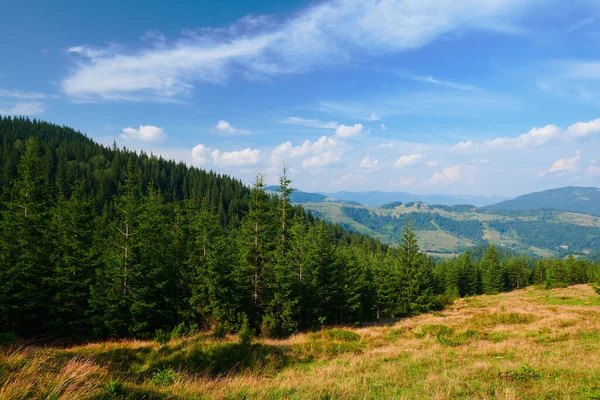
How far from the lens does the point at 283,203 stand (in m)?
30.8

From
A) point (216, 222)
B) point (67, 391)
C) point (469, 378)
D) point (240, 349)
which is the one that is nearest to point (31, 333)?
point (216, 222)

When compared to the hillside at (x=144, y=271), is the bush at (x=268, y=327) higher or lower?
lower

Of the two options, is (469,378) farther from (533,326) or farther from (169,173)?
(169,173)

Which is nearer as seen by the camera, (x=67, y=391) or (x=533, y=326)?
(x=67, y=391)

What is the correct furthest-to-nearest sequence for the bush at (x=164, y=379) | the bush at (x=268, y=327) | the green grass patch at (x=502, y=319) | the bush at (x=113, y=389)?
the bush at (x=268, y=327) → the green grass patch at (x=502, y=319) → the bush at (x=164, y=379) → the bush at (x=113, y=389)

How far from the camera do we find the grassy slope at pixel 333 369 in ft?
21.1

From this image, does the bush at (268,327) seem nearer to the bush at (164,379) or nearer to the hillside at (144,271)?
the hillside at (144,271)

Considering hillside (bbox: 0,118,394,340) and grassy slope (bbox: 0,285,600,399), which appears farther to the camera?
hillside (bbox: 0,118,394,340)

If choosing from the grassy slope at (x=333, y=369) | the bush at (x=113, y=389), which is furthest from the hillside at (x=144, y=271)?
the bush at (x=113, y=389)

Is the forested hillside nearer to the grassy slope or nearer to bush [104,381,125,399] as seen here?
the grassy slope

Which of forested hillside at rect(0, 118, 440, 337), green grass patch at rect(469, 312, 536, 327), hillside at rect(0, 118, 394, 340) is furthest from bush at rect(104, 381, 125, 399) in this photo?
green grass patch at rect(469, 312, 536, 327)

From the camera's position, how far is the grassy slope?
642 centimetres

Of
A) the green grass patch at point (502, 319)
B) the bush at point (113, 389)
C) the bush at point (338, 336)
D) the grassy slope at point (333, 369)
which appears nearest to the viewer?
the bush at point (113, 389)

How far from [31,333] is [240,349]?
2036cm
